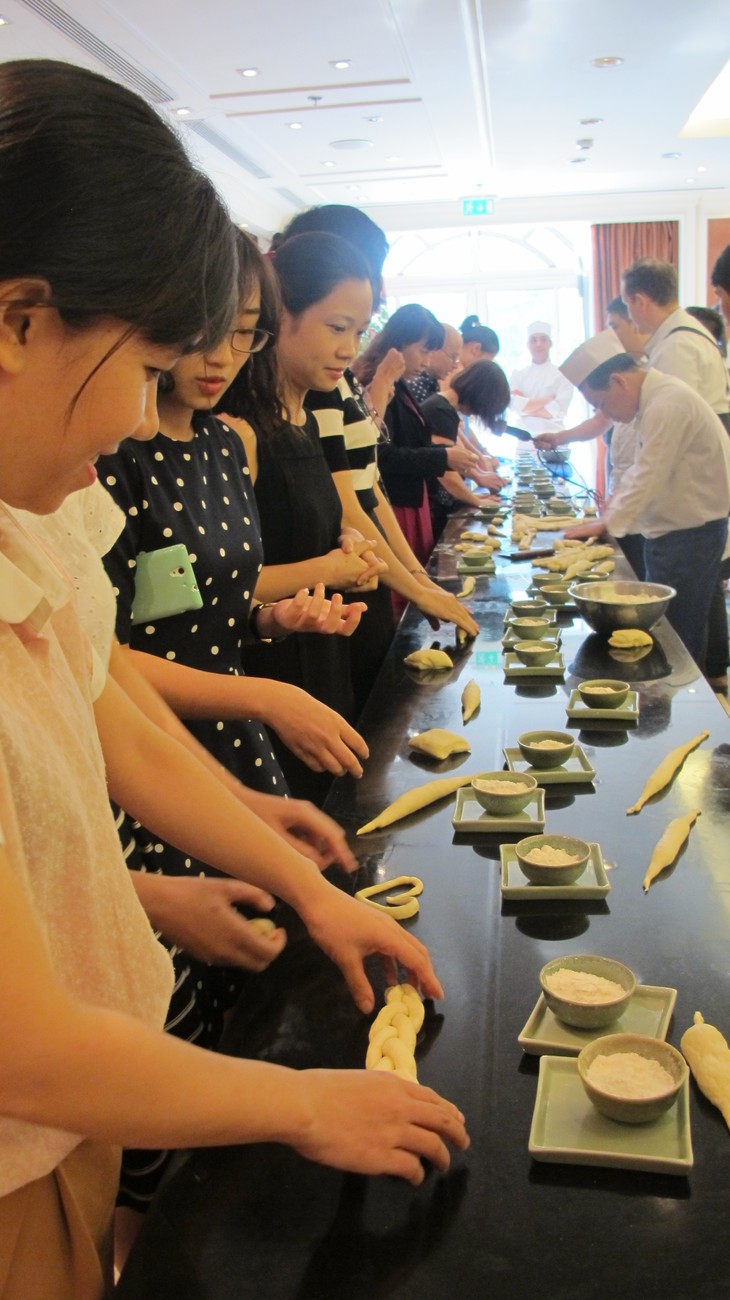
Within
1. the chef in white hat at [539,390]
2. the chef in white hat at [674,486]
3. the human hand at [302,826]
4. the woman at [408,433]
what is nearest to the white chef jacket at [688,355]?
the chef in white hat at [674,486]

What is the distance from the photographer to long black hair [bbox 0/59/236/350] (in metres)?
0.67

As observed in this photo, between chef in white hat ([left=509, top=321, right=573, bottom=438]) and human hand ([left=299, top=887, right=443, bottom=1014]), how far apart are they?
1046cm

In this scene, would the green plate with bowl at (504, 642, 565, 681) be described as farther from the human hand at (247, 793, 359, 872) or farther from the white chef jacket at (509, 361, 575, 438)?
the white chef jacket at (509, 361, 575, 438)

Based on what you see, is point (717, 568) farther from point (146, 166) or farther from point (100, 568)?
point (146, 166)

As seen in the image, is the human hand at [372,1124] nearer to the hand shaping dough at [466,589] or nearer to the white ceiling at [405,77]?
the hand shaping dough at [466,589]

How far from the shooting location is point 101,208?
699 mm

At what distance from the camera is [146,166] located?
73 cm

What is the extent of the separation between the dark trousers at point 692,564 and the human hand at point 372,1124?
343 centimetres

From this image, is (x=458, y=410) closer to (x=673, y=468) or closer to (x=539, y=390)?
(x=673, y=468)

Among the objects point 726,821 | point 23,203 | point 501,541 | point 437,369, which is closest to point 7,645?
point 23,203

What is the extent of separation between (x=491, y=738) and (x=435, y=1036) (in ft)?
3.11

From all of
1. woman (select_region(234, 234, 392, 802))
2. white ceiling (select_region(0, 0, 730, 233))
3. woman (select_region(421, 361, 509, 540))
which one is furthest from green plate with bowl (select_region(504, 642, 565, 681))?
woman (select_region(421, 361, 509, 540))

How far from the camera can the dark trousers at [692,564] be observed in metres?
4.09

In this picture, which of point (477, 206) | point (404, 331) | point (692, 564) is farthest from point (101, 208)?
point (477, 206)
